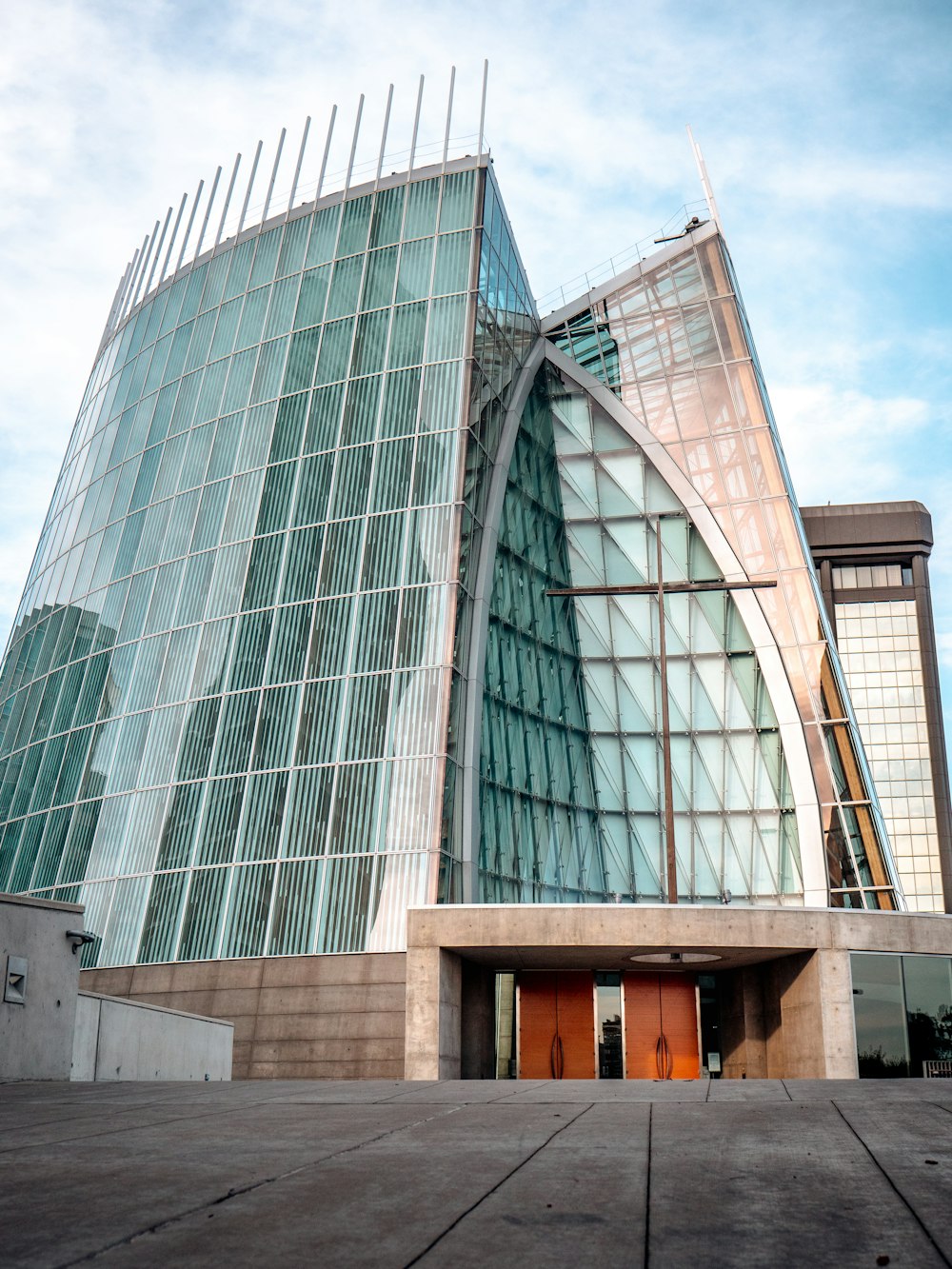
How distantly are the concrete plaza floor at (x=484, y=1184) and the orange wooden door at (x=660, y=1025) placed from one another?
2995 centimetres

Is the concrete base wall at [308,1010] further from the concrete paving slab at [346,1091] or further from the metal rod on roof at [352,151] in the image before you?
→ the metal rod on roof at [352,151]

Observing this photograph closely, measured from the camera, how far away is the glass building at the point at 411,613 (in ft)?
134

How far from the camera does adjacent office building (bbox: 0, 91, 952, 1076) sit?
1473 inches

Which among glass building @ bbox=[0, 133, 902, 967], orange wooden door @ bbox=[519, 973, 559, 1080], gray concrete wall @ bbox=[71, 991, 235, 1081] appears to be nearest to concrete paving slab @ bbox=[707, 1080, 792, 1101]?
gray concrete wall @ bbox=[71, 991, 235, 1081]

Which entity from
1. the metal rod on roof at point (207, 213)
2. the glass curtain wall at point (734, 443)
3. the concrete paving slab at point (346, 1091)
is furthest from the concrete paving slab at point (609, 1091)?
the metal rod on roof at point (207, 213)

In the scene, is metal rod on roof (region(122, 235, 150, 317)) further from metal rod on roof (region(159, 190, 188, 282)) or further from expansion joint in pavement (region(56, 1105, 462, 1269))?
expansion joint in pavement (region(56, 1105, 462, 1269))

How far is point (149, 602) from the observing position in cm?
4884

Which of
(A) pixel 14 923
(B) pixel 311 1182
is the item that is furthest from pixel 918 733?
(B) pixel 311 1182

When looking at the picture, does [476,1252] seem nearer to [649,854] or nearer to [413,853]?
[413,853]

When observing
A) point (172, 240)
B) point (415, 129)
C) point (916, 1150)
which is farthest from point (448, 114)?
point (916, 1150)

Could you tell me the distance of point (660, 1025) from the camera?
139ft

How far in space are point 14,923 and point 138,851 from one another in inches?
960

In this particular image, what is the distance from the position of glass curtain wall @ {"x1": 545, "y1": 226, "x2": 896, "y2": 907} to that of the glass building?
0.44 feet

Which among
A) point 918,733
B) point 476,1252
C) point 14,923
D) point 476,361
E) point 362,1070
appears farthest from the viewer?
point 918,733
